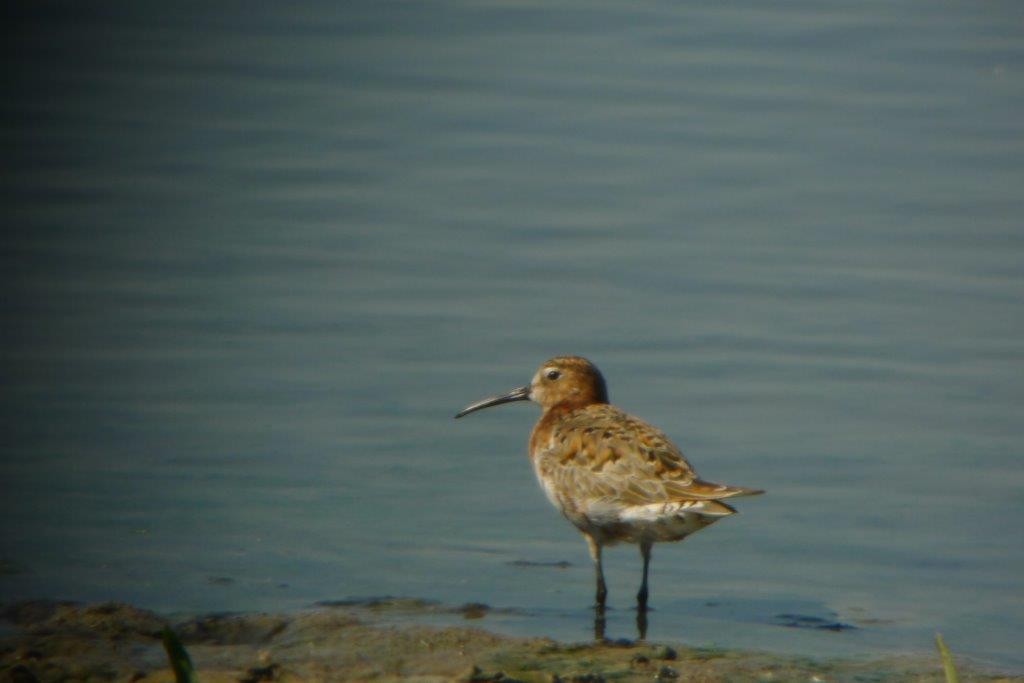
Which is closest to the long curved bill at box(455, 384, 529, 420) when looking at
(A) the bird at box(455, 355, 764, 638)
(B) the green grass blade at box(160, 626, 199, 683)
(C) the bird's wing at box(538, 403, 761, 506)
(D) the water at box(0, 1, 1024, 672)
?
(D) the water at box(0, 1, 1024, 672)

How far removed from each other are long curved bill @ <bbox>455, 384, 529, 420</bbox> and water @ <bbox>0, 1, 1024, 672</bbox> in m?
0.39

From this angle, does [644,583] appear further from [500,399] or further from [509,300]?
[509,300]

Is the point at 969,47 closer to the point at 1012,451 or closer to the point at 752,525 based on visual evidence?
the point at 1012,451

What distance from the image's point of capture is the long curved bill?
1071cm

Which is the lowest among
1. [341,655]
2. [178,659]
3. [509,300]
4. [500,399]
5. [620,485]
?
[341,655]

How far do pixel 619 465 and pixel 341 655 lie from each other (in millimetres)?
2054

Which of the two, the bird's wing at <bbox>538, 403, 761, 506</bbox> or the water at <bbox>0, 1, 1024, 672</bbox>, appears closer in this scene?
the bird's wing at <bbox>538, 403, 761, 506</bbox>

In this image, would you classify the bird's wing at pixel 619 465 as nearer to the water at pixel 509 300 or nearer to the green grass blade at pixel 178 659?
the water at pixel 509 300

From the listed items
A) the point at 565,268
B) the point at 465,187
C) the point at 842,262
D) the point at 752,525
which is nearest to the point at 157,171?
the point at 465,187

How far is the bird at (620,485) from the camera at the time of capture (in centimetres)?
872

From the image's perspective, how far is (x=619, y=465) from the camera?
912 cm

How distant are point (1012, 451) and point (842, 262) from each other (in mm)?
2872

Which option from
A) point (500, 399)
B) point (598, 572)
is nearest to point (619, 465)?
point (598, 572)

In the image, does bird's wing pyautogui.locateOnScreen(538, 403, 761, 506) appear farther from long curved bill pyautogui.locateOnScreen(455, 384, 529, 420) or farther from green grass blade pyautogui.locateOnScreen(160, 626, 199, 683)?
green grass blade pyautogui.locateOnScreen(160, 626, 199, 683)
